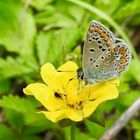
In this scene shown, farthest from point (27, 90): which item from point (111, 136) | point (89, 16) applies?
point (89, 16)

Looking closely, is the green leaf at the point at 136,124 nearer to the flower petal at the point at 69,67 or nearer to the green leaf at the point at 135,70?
the green leaf at the point at 135,70

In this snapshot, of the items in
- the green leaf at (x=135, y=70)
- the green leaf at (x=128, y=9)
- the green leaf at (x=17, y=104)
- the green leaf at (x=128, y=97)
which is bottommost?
the green leaf at (x=17, y=104)

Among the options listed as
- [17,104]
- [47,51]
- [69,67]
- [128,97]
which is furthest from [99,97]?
[47,51]

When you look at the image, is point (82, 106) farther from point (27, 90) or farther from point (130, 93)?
point (130, 93)

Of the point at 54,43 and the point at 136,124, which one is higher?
the point at 54,43

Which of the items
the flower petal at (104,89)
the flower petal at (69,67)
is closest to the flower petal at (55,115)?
the flower petal at (104,89)

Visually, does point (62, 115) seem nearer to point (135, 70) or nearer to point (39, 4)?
point (135, 70)
